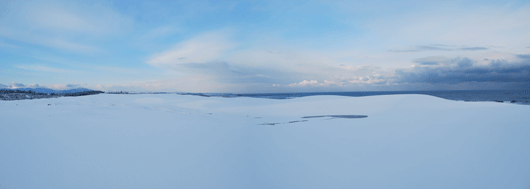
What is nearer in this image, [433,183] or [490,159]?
[433,183]

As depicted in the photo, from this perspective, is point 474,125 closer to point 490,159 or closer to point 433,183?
point 490,159

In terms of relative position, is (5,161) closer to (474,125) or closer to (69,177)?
(69,177)

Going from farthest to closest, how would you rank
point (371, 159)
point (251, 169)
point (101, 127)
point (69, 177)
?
1. point (101, 127)
2. point (371, 159)
3. point (251, 169)
4. point (69, 177)

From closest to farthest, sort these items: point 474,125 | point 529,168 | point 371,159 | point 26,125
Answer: point 529,168 → point 371,159 → point 26,125 → point 474,125

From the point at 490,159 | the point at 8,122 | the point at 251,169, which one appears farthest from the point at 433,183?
the point at 8,122

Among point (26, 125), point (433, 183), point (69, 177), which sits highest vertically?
point (26, 125)

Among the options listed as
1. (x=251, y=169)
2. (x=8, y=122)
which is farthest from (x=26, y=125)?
(x=251, y=169)

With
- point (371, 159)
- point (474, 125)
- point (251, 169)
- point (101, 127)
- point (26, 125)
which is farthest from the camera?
point (474, 125)

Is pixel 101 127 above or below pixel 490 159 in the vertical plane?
above

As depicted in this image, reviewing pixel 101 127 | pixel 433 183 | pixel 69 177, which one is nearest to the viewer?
pixel 69 177
